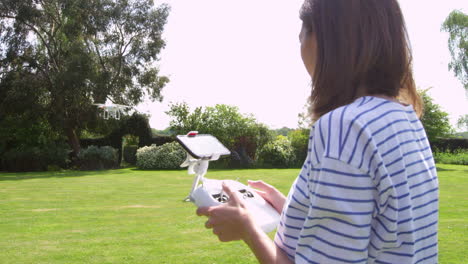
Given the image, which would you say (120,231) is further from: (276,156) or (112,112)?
(276,156)

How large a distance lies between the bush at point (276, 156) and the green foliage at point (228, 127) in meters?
0.72

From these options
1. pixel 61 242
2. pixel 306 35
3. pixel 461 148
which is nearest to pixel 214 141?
pixel 306 35

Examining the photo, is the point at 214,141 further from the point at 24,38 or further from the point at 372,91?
the point at 24,38

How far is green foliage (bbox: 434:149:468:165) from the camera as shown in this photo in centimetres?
2372

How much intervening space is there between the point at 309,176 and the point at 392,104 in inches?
10.6

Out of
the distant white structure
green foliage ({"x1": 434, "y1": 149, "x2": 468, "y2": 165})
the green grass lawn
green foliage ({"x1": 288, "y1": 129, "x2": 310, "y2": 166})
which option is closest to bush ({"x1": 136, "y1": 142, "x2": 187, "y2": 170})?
the distant white structure

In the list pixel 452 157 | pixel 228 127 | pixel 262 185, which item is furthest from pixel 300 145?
pixel 262 185

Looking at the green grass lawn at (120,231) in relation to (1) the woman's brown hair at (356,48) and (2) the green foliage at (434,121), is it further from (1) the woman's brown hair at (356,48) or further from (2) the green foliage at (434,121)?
(2) the green foliage at (434,121)

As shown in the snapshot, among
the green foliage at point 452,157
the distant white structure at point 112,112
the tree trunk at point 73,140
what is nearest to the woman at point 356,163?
the distant white structure at point 112,112

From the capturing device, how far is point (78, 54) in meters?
21.1

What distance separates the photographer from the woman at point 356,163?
0.86m

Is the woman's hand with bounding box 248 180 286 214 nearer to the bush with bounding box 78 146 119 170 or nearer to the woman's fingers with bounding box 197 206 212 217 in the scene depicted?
the woman's fingers with bounding box 197 206 212 217

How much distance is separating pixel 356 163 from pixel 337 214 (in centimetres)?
12

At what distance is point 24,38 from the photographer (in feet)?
72.7
